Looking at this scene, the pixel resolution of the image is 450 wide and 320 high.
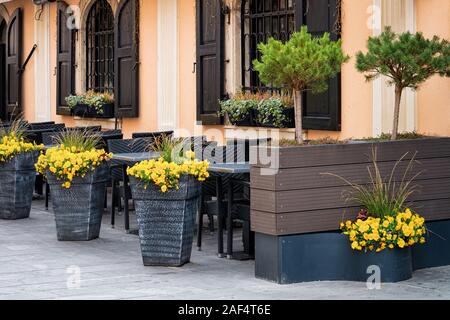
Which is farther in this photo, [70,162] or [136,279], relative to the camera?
[70,162]

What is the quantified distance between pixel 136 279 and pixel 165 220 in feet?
2.30

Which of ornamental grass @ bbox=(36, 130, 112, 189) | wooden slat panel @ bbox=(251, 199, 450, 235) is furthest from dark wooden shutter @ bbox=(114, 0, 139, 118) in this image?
wooden slat panel @ bbox=(251, 199, 450, 235)

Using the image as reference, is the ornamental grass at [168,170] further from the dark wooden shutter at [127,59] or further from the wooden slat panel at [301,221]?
the dark wooden shutter at [127,59]

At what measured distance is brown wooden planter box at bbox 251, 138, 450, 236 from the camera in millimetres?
8109

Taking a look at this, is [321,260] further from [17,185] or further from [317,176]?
[17,185]

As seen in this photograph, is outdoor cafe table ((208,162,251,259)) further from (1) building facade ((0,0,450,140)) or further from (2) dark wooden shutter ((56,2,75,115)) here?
(2) dark wooden shutter ((56,2,75,115))

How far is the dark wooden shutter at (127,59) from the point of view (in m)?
15.5

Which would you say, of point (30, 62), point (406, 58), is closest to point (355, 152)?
point (406, 58)

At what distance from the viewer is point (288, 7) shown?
1235 cm

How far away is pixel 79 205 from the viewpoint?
10562mm

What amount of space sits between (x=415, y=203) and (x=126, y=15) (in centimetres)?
802

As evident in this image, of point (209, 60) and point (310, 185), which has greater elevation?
point (209, 60)

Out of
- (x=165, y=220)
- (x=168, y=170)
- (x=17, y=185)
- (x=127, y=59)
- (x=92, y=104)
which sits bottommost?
(x=165, y=220)

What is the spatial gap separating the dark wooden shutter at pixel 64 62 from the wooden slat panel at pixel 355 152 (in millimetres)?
9673
